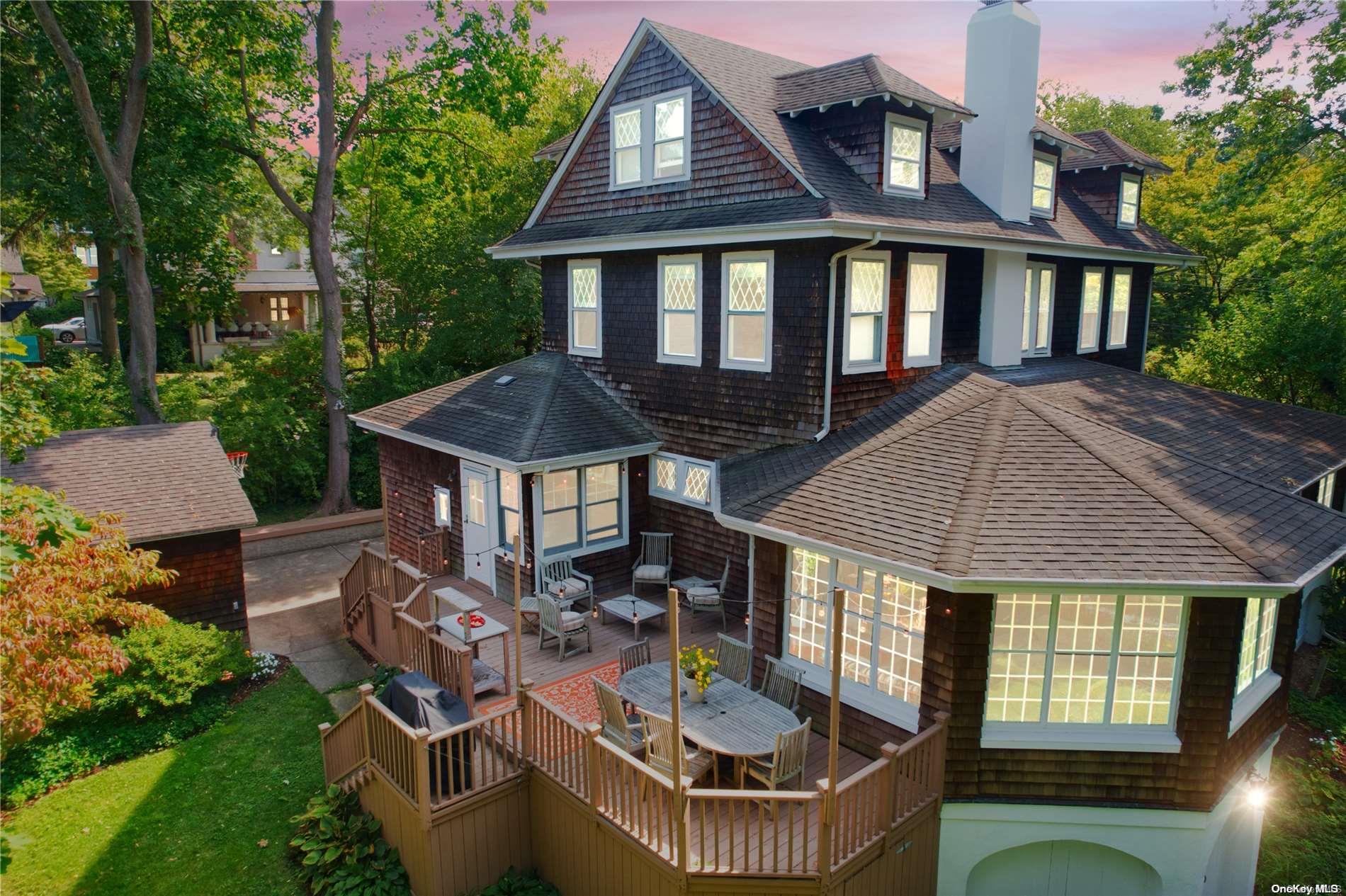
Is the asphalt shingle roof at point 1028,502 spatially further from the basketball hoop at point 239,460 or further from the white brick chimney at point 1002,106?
the basketball hoop at point 239,460

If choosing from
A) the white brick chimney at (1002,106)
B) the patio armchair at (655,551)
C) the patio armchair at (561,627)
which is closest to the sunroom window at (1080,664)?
the patio armchair at (561,627)

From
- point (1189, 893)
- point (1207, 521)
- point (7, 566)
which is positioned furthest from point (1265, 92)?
point (7, 566)

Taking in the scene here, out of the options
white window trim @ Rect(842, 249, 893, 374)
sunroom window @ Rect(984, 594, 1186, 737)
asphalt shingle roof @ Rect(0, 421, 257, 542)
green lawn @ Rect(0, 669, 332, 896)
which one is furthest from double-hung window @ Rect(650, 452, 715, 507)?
asphalt shingle roof @ Rect(0, 421, 257, 542)

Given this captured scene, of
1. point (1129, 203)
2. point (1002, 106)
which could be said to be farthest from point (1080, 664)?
point (1129, 203)

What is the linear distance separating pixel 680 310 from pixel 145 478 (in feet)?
29.1

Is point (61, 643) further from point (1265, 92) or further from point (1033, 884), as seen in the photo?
point (1265, 92)

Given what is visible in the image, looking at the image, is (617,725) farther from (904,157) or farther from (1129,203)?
(1129,203)

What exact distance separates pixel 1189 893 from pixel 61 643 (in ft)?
40.5

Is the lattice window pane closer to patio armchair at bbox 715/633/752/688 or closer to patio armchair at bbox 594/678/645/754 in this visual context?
patio armchair at bbox 715/633/752/688

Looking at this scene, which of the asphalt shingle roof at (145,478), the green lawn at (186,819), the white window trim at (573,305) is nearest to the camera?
the green lawn at (186,819)

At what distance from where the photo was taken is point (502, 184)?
2481 centimetres

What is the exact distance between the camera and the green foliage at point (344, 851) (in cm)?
830

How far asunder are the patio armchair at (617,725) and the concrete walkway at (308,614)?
5048mm

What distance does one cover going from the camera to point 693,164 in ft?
41.9
